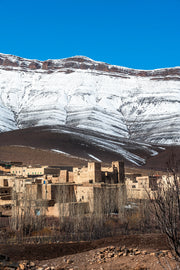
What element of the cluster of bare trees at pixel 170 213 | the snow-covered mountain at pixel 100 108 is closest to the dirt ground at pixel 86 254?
the cluster of bare trees at pixel 170 213

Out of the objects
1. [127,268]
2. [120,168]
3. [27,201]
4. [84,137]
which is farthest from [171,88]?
[127,268]

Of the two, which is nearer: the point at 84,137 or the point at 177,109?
the point at 84,137

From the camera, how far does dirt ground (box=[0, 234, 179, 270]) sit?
15.4m

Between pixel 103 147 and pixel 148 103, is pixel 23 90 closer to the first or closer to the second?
pixel 148 103

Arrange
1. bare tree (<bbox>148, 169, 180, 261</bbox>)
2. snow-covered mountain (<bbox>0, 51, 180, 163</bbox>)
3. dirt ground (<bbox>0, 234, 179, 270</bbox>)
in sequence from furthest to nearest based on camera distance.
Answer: snow-covered mountain (<bbox>0, 51, 180, 163</bbox>) < dirt ground (<bbox>0, 234, 179, 270</bbox>) < bare tree (<bbox>148, 169, 180, 261</bbox>)

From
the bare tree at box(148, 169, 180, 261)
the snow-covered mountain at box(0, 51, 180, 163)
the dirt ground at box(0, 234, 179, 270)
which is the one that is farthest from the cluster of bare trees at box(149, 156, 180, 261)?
the snow-covered mountain at box(0, 51, 180, 163)

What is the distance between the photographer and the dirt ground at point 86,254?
15409mm

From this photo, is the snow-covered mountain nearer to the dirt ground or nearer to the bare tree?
the dirt ground

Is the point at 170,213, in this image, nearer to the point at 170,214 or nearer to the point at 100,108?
the point at 170,214

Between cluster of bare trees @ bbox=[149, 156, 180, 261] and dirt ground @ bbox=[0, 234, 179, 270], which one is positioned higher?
cluster of bare trees @ bbox=[149, 156, 180, 261]

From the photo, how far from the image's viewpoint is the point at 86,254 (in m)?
18.9

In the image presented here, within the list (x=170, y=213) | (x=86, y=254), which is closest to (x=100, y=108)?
(x=86, y=254)

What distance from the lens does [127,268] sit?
1484 centimetres

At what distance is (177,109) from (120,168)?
415 ft
